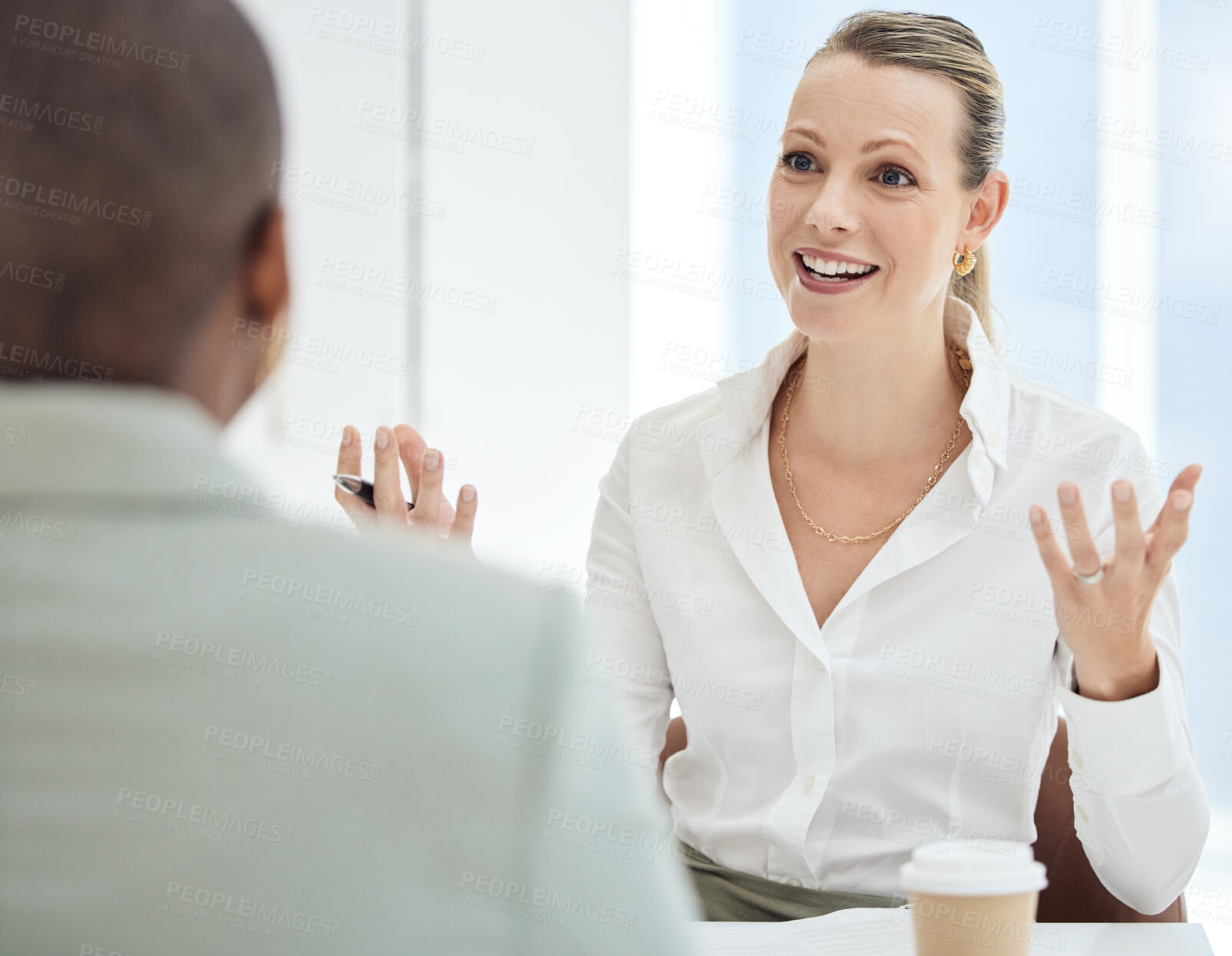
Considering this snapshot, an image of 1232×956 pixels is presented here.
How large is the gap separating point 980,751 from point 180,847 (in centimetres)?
111

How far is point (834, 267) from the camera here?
1505mm

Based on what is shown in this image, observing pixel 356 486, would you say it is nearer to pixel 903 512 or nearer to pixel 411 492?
pixel 411 492

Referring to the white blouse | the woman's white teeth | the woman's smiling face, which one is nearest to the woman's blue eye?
the woman's smiling face

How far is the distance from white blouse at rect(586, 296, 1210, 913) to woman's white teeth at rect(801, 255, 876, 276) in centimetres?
20

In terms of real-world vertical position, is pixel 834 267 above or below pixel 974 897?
above

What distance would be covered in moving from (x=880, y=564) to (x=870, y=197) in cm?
51

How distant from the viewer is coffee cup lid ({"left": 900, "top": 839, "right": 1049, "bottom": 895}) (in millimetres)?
713

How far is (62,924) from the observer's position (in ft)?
1.43

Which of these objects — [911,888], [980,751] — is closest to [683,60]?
[980,751]

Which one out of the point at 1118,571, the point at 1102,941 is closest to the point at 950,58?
the point at 1118,571

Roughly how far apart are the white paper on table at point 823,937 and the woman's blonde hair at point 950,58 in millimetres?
1035

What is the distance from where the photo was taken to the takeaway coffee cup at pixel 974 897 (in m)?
0.72

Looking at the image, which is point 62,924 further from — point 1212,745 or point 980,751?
point 1212,745

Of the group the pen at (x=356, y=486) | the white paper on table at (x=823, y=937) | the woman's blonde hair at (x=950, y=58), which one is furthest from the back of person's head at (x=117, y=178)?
the woman's blonde hair at (x=950, y=58)
